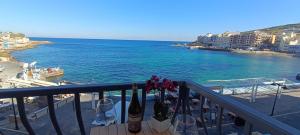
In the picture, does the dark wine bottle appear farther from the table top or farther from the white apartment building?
the white apartment building

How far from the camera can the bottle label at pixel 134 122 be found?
1.19 meters

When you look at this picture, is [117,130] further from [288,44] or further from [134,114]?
[288,44]

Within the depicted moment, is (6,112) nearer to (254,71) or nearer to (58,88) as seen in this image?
(58,88)

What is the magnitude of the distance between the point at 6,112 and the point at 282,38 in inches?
2750

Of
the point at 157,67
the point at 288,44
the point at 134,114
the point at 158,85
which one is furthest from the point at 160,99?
the point at 288,44

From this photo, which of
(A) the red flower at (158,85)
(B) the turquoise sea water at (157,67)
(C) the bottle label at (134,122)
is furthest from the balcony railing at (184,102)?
(B) the turquoise sea water at (157,67)

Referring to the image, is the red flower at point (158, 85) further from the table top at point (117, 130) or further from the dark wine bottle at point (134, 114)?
the table top at point (117, 130)

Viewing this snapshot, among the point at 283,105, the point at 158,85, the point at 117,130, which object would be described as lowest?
the point at 283,105

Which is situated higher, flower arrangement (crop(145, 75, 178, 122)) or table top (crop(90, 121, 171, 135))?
flower arrangement (crop(145, 75, 178, 122))

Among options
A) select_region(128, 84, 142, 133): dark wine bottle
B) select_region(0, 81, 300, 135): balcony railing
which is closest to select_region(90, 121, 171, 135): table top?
select_region(128, 84, 142, 133): dark wine bottle

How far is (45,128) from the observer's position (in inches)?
308

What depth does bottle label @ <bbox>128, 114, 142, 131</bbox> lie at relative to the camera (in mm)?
1193

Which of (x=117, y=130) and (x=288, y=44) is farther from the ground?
(x=288, y=44)

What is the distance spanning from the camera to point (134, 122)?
1.20 m
